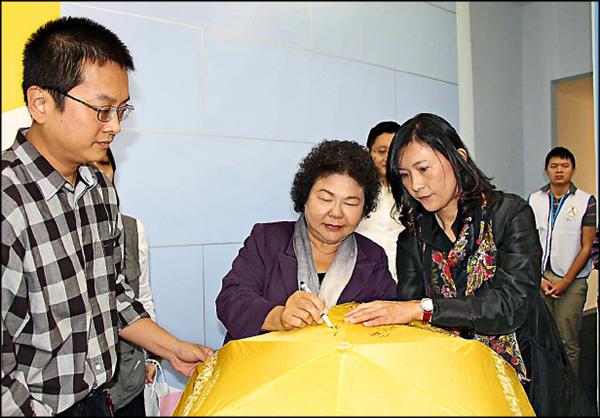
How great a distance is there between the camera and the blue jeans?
1.40 metres

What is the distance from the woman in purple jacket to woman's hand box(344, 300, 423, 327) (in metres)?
0.21

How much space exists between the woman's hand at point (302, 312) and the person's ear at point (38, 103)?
21.0 inches

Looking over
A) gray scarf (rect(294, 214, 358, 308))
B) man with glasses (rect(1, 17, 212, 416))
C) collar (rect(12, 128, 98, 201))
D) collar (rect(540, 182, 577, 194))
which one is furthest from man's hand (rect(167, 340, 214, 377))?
collar (rect(540, 182, 577, 194))

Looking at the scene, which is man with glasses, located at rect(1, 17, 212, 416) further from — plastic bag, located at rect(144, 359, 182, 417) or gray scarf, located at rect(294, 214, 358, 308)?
gray scarf, located at rect(294, 214, 358, 308)

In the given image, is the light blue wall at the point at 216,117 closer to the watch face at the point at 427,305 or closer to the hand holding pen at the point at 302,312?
the hand holding pen at the point at 302,312

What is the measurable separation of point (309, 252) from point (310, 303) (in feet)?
1.00

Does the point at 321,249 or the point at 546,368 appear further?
the point at 321,249

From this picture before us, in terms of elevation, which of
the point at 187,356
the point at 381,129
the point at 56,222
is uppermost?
the point at 381,129

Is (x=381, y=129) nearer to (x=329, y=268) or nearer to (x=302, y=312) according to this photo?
(x=329, y=268)

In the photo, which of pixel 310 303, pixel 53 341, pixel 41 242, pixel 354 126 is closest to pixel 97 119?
pixel 41 242

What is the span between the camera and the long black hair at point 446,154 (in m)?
1.25

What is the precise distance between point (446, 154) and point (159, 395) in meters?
0.80

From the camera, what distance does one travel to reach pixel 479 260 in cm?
127

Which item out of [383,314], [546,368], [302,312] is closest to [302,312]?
[302,312]
